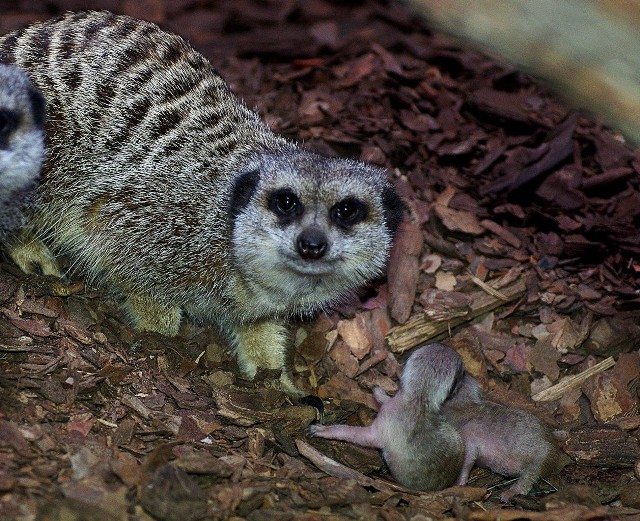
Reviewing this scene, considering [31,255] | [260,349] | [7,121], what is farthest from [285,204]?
[31,255]

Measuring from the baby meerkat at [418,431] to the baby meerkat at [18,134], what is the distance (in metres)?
1.99

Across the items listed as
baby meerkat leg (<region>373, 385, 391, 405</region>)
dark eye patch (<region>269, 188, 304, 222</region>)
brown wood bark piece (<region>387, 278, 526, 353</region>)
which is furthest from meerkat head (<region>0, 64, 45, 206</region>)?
brown wood bark piece (<region>387, 278, 526, 353</region>)

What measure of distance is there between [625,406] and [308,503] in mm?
2157

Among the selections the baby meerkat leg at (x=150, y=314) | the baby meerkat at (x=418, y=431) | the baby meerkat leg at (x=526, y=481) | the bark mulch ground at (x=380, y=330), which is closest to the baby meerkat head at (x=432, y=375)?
the baby meerkat at (x=418, y=431)

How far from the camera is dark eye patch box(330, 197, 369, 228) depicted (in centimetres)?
471

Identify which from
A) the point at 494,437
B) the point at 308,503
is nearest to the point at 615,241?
the point at 494,437

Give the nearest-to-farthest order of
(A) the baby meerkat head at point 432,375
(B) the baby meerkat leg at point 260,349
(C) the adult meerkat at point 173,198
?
(A) the baby meerkat head at point 432,375, (C) the adult meerkat at point 173,198, (B) the baby meerkat leg at point 260,349

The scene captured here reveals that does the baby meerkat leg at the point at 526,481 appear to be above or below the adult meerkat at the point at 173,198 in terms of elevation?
below

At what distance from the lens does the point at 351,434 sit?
15.2 ft

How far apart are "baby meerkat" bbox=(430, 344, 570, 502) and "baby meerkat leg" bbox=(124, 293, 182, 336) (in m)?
1.52

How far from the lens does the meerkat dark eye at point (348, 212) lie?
4715 mm

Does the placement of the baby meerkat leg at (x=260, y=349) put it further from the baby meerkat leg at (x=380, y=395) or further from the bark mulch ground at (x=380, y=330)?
the baby meerkat leg at (x=380, y=395)

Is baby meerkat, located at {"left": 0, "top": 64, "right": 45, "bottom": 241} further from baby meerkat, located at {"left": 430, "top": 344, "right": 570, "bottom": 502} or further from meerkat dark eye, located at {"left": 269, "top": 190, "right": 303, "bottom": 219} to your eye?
baby meerkat, located at {"left": 430, "top": 344, "right": 570, "bottom": 502}

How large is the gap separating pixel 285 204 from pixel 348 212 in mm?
360
